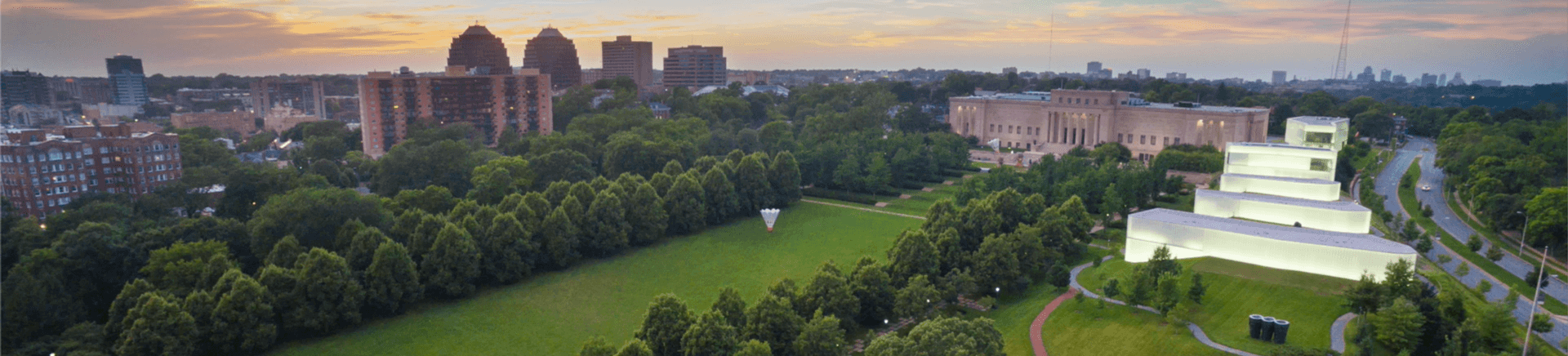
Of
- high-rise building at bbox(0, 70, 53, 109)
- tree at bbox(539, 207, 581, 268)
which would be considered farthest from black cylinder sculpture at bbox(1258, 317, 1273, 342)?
high-rise building at bbox(0, 70, 53, 109)

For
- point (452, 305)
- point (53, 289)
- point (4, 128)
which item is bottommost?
point (452, 305)

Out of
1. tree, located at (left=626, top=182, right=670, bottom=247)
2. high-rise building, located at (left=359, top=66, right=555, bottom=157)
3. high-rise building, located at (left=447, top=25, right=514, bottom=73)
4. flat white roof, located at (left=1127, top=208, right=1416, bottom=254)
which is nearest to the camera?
flat white roof, located at (left=1127, top=208, right=1416, bottom=254)

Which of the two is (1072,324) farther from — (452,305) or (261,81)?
(261,81)

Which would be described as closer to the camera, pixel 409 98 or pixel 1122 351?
pixel 1122 351

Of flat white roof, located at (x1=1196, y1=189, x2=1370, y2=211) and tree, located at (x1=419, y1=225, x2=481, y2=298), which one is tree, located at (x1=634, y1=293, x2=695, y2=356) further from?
flat white roof, located at (x1=1196, y1=189, x2=1370, y2=211)

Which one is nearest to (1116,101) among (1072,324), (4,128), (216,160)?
(1072,324)

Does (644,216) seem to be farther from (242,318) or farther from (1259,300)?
(1259,300)
